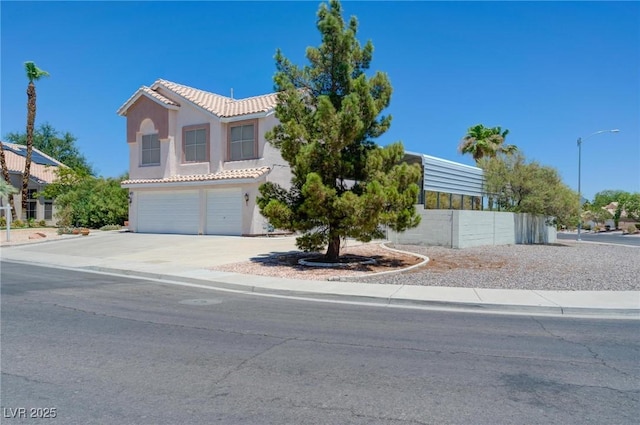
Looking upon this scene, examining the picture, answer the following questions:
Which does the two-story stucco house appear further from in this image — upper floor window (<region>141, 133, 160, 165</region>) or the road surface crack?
the road surface crack

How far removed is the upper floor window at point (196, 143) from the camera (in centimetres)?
2738

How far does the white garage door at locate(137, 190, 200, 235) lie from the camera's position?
27.0 meters

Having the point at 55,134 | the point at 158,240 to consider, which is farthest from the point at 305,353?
the point at 55,134

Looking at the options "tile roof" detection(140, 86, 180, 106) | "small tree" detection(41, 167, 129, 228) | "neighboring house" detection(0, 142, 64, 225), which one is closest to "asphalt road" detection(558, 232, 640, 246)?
"tile roof" detection(140, 86, 180, 106)

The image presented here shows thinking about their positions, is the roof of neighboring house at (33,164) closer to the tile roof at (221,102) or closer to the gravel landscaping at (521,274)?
the tile roof at (221,102)

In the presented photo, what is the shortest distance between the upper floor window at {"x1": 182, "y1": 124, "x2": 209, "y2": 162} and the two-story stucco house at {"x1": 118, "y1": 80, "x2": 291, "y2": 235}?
58mm

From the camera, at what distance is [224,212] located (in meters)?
25.8

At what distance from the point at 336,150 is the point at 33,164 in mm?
39022

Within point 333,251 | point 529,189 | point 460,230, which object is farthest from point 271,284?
point 529,189

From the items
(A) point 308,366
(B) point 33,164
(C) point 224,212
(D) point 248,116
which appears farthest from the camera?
(B) point 33,164

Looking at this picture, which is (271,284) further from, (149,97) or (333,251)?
(149,97)

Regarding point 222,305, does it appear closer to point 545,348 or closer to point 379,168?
point 545,348

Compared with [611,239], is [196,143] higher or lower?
higher

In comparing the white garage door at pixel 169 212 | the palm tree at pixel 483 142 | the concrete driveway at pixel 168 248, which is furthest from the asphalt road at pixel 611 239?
the white garage door at pixel 169 212
